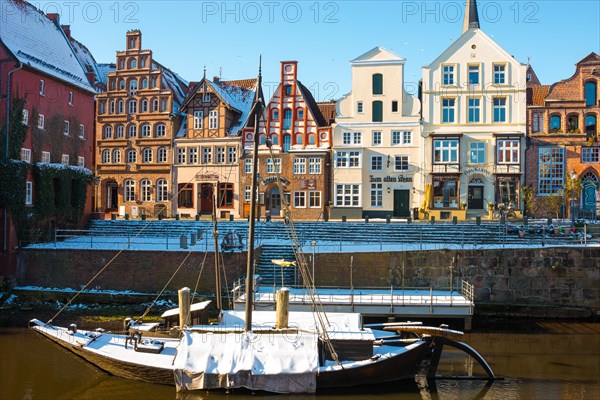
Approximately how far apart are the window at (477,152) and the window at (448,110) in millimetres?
2463

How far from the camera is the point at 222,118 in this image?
146 feet

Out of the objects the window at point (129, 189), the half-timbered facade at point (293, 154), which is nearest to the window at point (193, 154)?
the half-timbered facade at point (293, 154)

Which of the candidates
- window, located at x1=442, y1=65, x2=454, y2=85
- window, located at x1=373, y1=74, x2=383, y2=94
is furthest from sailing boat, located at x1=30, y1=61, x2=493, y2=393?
window, located at x1=442, y1=65, x2=454, y2=85

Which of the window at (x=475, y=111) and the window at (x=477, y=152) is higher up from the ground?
the window at (x=475, y=111)

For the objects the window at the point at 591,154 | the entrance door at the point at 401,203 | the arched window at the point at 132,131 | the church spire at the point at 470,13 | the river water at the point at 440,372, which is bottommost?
the river water at the point at 440,372

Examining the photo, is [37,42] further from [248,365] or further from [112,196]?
[248,365]

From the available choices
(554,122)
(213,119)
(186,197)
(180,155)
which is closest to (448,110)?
(554,122)

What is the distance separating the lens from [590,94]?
40.0 metres

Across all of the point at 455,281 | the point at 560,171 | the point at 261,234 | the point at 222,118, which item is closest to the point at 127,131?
the point at 222,118

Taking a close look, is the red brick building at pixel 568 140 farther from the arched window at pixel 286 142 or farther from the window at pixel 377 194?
the arched window at pixel 286 142

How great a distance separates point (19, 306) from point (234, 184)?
21398mm

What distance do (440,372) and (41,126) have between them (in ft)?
86.9

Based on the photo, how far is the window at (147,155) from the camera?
46031 millimetres

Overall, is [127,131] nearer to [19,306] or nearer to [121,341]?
[19,306]
